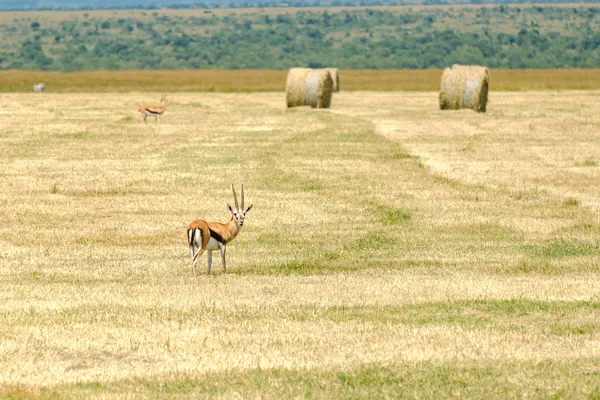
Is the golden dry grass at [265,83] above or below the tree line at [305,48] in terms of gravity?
above

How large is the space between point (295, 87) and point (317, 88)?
→ 3.03 ft

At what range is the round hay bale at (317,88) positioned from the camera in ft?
162

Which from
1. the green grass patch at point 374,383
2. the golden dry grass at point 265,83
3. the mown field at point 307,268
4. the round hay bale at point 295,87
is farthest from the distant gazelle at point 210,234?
the golden dry grass at point 265,83

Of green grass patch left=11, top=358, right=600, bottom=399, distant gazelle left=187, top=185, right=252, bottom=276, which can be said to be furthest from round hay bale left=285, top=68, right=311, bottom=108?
green grass patch left=11, top=358, right=600, bottom=399

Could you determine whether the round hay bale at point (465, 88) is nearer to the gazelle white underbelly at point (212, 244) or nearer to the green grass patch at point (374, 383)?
the gazelle white underbelly at point (212, 244)

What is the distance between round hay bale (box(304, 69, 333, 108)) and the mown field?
12.1 meters

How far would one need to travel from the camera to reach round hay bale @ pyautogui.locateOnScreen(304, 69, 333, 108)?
4928 cm

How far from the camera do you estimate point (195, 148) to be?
3406 cm

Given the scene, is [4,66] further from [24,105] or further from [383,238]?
[383,238]

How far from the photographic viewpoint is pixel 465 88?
46.9 m

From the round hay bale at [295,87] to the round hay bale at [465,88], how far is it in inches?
221

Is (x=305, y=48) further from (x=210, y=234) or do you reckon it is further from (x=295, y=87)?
(x=210, y=234)

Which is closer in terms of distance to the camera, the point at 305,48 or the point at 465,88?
the point at 465,88

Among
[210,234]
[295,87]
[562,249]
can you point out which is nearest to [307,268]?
[210,234]
